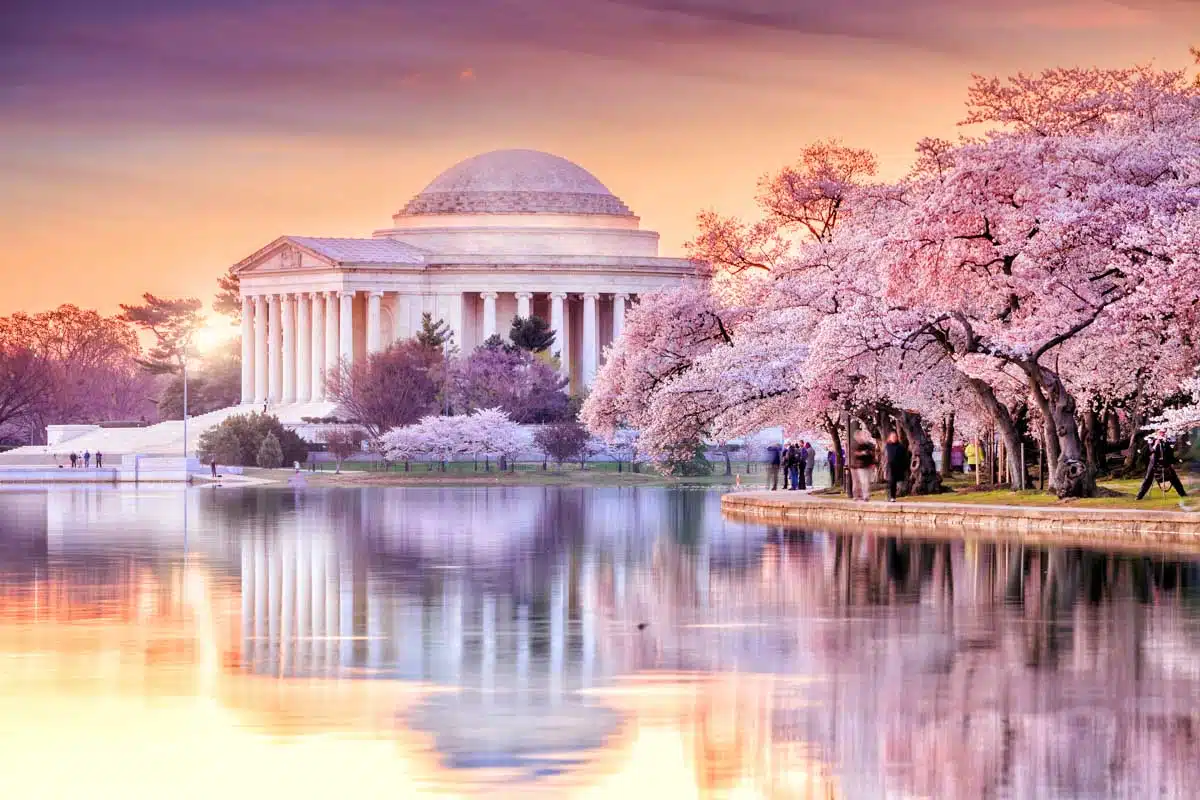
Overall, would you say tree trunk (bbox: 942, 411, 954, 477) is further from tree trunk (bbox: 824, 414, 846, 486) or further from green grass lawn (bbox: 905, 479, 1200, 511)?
green grass lawn (bbox: 905, 479, 1200, 511)

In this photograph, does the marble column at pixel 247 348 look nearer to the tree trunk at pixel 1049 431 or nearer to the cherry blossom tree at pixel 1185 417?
the tree trunk at pixel 1049 431

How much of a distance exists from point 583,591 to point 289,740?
38.1ft

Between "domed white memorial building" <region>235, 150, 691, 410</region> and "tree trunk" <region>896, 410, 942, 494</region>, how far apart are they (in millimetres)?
93185

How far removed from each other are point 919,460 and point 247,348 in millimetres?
113814

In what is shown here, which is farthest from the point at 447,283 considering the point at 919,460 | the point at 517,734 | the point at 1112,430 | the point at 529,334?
the point at 517,734

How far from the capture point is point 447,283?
6068 inches

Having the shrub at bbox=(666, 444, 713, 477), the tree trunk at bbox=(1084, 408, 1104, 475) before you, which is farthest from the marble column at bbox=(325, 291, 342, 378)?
the tree trunk at bbox=(1084, 408, 1104, 475)

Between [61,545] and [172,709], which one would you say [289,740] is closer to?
[172,709]

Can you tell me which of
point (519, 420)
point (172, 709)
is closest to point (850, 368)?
point (172, 709)

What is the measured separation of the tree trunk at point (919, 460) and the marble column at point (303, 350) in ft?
335

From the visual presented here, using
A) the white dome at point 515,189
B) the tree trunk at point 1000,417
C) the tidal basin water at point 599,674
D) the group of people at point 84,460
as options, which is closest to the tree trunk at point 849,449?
the tree trunk at point 1000,417

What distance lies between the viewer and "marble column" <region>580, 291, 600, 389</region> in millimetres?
155375

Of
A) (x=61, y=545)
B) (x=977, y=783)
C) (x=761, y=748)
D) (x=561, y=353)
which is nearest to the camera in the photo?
(x=977, y=783)

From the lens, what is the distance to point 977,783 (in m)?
12.1
